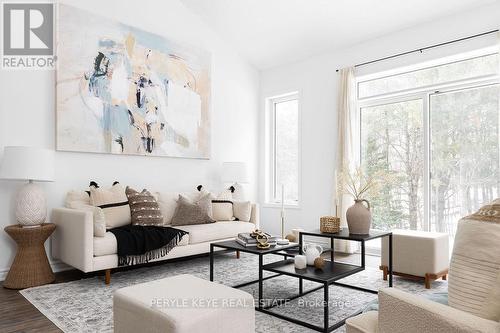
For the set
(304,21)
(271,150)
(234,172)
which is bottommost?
(234,172)

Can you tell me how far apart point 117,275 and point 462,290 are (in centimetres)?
335

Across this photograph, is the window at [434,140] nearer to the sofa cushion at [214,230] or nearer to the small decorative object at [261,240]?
the sofa cushion at [214,230]

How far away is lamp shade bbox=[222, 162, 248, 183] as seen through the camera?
5.39m

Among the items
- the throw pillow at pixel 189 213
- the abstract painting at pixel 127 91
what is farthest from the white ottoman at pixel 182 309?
the abstract painting at pixel 127 91

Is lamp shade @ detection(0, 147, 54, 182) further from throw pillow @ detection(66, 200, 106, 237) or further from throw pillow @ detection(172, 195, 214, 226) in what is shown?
throw pillow @ detection(172, 195, 214, 226)

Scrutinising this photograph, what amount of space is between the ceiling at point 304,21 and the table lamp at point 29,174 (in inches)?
121

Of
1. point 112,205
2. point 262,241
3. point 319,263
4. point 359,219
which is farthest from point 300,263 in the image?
point 112,205

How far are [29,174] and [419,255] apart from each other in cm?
367

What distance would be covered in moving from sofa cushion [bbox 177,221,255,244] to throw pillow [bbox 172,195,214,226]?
3.7 inches

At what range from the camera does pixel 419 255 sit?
3.43m

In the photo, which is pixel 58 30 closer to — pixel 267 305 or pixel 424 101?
pixel 267 305

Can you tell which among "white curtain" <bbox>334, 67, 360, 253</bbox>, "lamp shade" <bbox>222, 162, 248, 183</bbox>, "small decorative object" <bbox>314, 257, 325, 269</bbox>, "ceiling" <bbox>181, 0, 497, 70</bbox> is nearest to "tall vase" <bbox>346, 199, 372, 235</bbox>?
"small decorative object" <bbox>314, 257, 325, 269</bbox>

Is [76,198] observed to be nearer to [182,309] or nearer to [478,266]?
[182,309]

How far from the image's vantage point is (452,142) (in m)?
4.30
